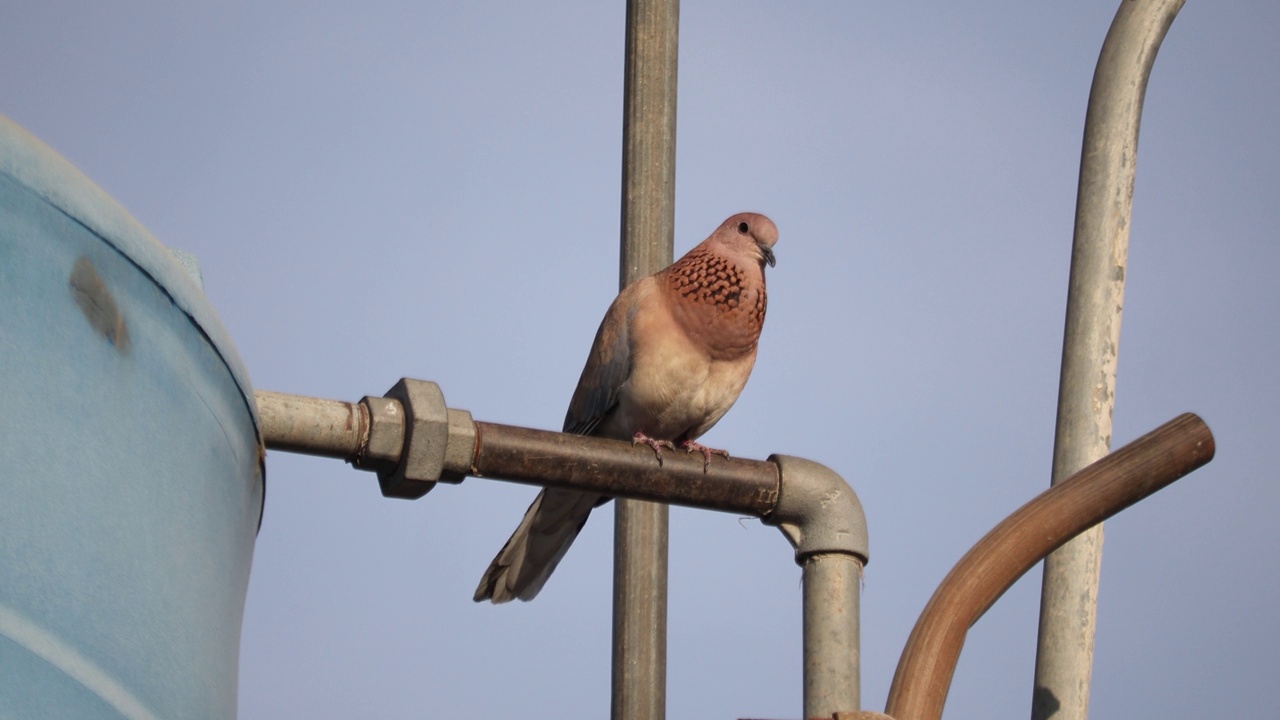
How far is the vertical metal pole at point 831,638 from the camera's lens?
299 cm

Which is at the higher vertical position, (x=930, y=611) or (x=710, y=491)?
(x=710, y=491)

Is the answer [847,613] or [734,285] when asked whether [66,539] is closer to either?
[847,613]

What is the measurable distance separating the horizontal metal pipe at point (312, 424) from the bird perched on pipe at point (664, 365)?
6.56 feet

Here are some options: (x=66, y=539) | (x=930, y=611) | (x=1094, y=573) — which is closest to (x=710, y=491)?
(x=930, y=611)

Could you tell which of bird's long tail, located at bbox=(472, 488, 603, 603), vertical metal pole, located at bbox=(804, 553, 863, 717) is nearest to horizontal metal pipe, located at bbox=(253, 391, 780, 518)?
vertical metal pole, located at bbox=(804, 553, 863, 717)

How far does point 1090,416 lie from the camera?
354 centimetres

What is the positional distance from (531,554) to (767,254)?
145 centimetres

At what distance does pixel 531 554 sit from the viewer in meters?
5.00

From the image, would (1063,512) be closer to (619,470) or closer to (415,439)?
(619,470)

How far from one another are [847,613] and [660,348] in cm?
233

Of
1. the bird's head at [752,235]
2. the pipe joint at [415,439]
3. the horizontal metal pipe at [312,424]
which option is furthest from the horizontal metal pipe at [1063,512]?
the bird's head at [752,235]

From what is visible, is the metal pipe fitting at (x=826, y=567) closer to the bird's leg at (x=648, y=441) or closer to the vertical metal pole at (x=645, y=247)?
the vertical metal pole at (x=645, y=247)

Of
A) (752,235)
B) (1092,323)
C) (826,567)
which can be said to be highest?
(752,235)

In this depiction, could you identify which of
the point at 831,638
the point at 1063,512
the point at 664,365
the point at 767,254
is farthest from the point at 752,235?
the point at 1063,512
